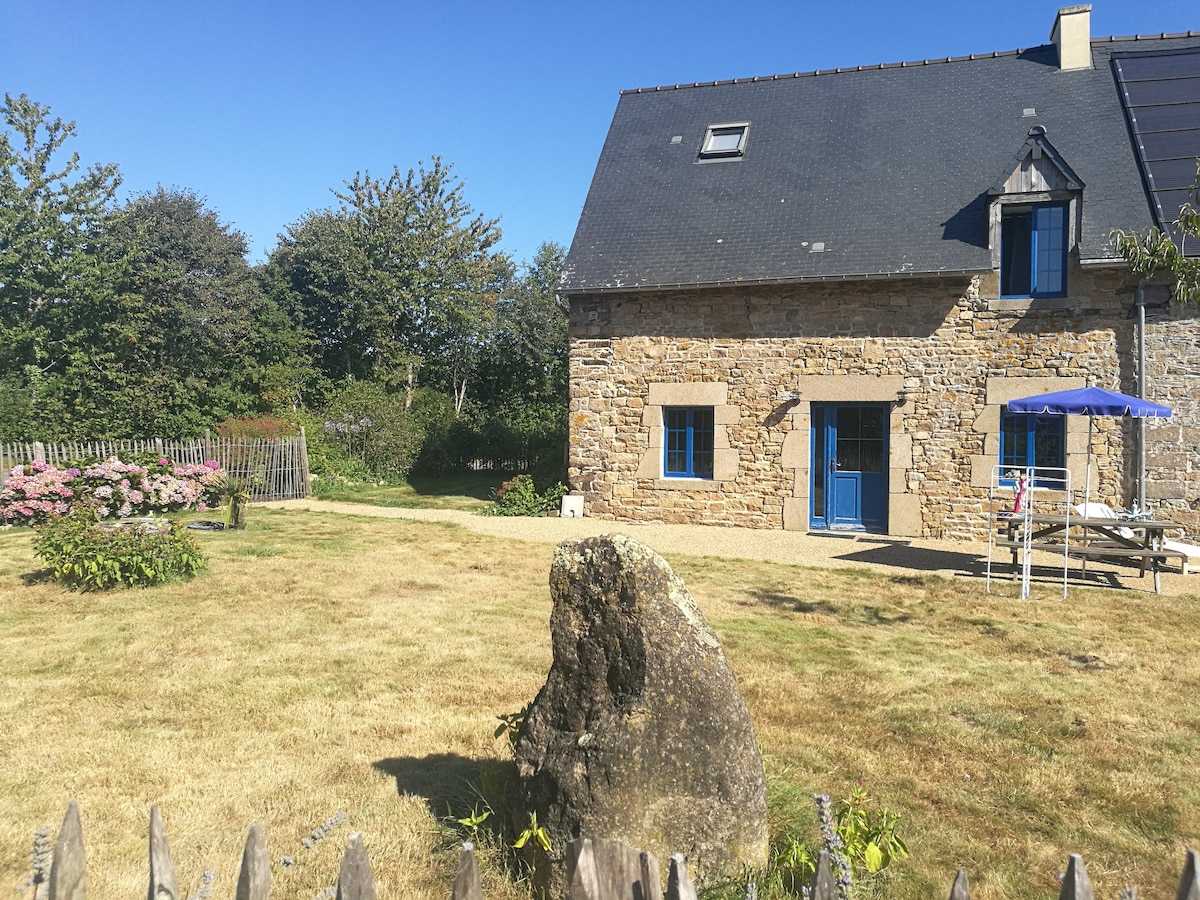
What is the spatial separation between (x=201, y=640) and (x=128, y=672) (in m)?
0.75

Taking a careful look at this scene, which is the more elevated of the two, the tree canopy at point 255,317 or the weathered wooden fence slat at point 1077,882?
the tree canopy at point 255,317

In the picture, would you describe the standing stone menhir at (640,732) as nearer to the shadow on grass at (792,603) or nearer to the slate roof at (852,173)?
the shadow on grass at (792,603)

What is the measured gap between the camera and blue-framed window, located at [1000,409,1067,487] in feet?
37.5

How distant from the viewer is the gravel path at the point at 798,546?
9.56m

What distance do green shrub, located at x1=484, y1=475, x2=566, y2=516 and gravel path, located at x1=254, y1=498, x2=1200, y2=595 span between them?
0.43 m

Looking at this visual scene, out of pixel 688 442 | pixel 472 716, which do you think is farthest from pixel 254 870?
pixel 688 442

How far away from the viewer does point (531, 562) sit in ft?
31.9

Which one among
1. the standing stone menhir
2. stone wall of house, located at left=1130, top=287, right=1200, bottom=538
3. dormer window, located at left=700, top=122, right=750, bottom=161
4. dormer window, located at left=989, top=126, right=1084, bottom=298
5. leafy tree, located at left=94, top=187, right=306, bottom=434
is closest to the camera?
the standing stone menhir

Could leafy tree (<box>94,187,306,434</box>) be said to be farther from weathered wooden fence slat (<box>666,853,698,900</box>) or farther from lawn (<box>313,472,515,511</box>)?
weathered wooden fence slat (<box>666,853,698,900</box>)

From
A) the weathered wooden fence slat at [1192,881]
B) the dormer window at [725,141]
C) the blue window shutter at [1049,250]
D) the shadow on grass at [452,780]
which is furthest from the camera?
the dormer window at [725,141]

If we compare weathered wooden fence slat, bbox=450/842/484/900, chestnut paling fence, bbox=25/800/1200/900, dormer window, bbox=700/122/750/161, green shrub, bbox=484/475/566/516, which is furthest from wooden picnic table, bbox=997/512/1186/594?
dormer window, bbox=700/122/750/161

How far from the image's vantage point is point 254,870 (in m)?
1.97

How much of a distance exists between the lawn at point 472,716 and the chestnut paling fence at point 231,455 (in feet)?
18.0

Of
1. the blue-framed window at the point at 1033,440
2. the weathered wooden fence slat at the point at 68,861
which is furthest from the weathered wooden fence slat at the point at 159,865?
the blue-framed window at the point at 1033,440
